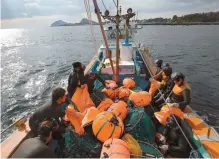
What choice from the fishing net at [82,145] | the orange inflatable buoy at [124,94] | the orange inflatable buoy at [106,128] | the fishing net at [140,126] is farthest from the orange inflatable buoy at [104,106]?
the orange inflatable buoy at [106,128]

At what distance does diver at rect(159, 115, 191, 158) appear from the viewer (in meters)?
4.68

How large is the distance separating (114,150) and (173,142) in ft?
6.74

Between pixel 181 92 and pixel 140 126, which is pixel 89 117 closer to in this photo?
pixel 140 126

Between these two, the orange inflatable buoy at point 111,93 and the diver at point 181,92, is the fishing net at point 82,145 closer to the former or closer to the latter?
the orange inflatable buoy at point 111,93

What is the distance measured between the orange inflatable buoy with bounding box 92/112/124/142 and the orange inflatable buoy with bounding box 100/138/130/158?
28 cm

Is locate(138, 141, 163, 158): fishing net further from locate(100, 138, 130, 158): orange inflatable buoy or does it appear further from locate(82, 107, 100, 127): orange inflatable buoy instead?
locate(82, 107, 100, 127): orange inflatable buoy

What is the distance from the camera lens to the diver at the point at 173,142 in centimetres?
468

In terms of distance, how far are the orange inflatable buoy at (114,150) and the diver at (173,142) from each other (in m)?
1.52

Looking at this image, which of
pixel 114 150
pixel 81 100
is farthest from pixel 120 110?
pixel 114 150

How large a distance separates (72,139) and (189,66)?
66.0ft

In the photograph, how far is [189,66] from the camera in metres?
22.3

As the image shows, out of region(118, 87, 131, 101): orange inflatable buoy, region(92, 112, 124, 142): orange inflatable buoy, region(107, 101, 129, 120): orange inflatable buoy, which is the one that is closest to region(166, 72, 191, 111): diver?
region(107, 101, 129, 120): orange inflatable buoy

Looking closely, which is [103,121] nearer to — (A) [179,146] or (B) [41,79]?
(A) [179,146]

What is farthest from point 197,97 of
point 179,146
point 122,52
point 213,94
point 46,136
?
point 46,136
